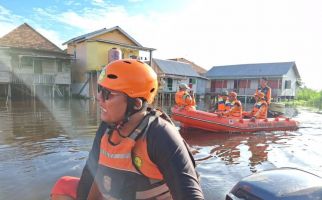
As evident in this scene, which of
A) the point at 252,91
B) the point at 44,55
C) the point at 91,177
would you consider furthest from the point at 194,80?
the point at 91,177

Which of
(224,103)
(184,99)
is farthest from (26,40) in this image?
(224,103)

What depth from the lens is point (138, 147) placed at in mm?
1338

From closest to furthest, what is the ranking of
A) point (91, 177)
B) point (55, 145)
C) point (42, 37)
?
point (91, 177), point (55, 145), point (42, 37)

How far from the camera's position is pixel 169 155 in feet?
4.02

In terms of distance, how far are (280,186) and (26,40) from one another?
24156 millimetres

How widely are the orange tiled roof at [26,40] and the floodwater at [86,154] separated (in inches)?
536

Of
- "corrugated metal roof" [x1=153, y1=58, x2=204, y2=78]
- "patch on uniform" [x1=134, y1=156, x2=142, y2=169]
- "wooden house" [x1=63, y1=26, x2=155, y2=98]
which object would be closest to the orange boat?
"patch on uniform" [x1=134, y1=156, x2=142, y2=169]

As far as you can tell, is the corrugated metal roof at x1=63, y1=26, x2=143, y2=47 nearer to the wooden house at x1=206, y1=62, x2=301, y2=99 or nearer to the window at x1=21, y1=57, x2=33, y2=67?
the window at x1=21, y1=57, x2=33, y2=67

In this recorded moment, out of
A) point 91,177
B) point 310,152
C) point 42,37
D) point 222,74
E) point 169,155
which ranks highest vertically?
point 42,37

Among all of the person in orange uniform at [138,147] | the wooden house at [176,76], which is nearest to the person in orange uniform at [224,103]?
the person in orange uniform at [138,147]

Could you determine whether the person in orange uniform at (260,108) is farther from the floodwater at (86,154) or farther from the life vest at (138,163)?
the life vest at (138,163)

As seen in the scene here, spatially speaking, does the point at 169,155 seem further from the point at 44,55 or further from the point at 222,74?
the point at 222,74

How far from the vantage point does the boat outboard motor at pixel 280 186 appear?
1.78m

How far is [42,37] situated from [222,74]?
2158cm
